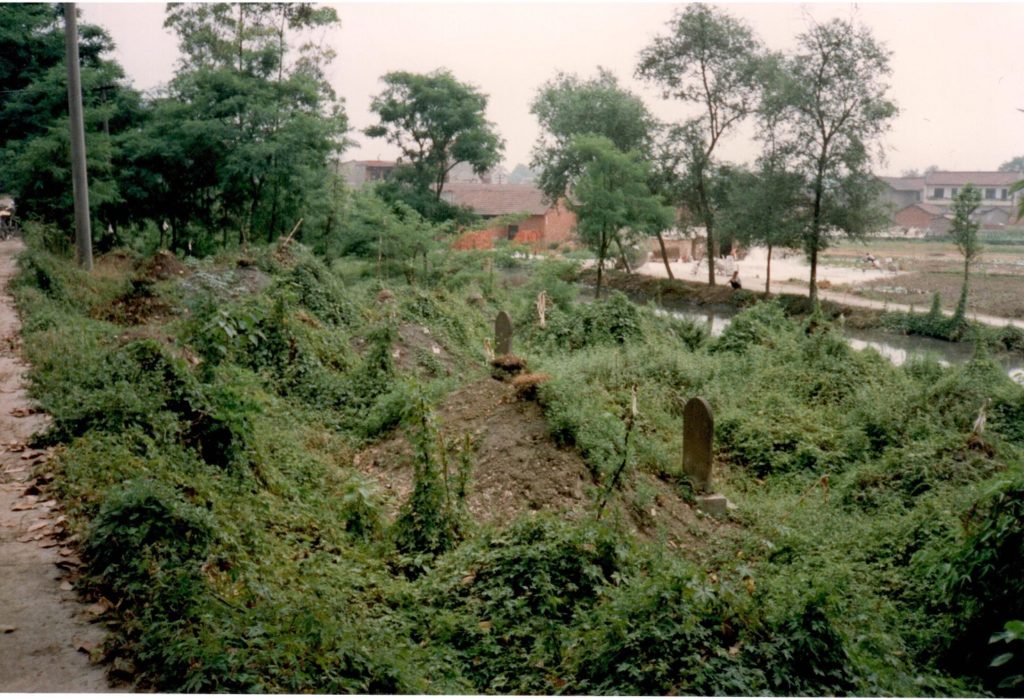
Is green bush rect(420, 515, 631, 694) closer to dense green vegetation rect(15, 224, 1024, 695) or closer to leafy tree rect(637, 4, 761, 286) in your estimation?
dense green vegetation rect(15, 224, 1024, 695)

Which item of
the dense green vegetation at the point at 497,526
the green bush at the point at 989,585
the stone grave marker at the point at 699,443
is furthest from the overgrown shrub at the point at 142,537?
the stone grave marker at the point at 699,443

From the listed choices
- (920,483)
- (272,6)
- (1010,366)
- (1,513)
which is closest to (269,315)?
(1,513)

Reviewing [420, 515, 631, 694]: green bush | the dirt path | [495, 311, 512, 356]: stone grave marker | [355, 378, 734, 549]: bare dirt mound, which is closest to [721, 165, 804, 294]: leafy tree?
[495, 311, 512, 356]: stone grave marker

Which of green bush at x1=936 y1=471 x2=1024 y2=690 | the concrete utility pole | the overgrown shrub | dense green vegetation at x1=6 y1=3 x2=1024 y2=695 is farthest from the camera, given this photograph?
the concrete utility pole

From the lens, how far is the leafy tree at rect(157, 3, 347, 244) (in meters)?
14.3

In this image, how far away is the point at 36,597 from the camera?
3.66m

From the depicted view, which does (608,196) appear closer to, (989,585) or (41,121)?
(41,121)

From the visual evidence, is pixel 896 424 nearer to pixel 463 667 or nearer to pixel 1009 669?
pixel 1009 669

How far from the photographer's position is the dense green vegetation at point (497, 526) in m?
3.43

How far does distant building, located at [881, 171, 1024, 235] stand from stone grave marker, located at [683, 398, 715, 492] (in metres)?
11.1

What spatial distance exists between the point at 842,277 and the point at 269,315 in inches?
737

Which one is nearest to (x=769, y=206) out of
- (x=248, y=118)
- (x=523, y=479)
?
(x=248, y=118)

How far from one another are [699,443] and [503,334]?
419cm

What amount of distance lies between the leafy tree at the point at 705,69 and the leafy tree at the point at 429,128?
428cm
